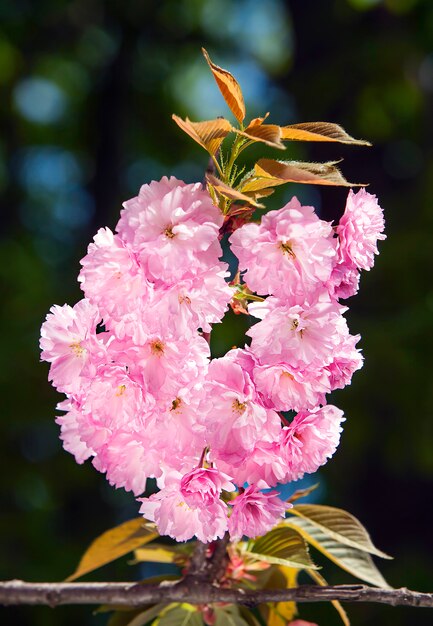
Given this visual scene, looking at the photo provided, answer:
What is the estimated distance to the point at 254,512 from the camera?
61cm

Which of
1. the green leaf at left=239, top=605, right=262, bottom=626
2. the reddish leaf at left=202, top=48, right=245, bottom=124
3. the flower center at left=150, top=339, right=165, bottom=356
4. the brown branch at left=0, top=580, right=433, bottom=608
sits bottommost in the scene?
the green leaf at left=239, top=605, right=262, bottom=626

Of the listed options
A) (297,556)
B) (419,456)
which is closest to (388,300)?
(419,456)

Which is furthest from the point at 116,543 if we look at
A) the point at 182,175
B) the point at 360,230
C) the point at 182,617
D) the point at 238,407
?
the point at 182,175

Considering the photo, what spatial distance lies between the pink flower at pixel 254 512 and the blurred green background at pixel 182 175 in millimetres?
2229

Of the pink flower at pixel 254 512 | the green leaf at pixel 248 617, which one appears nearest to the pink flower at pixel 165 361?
the pink flower at pixel 254 512

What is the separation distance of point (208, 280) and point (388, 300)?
Answer: 291 cm

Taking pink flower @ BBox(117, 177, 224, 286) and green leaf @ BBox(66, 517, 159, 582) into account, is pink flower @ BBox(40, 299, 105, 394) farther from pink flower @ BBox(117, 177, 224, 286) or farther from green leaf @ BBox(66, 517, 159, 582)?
green leaf @ BBox(66, 517, 159, 582)

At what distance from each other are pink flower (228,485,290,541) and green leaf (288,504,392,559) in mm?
155

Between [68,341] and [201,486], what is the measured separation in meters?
0.15

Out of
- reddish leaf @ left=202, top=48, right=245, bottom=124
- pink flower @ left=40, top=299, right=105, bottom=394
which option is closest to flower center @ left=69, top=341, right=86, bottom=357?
pink flower @ left=40, top=299, right=105, bottom=394

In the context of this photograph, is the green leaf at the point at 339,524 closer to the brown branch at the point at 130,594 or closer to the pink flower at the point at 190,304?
the brown branch at the point at 130,594

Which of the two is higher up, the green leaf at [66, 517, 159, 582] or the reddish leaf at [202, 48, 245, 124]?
the reddish leaf at [202, 48, 245, 124]

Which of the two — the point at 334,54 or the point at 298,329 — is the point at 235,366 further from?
the point at 334,54

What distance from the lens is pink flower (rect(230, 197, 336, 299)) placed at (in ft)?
1.79
